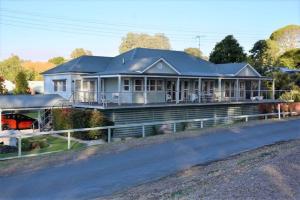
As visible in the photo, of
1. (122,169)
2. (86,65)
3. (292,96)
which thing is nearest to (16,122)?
(86,65)

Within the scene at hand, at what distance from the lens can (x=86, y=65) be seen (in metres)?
38.8

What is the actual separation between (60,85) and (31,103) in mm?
5297

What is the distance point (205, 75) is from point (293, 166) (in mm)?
26819

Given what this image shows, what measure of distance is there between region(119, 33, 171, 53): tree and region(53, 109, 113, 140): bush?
236 feet

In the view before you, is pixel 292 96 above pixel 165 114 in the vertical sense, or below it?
above

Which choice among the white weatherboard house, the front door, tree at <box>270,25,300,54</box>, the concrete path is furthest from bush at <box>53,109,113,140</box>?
tree at <box>270,25,300,54</box>

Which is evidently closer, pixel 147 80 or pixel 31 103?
pixel 31 103

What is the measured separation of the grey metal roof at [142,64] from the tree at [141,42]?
5920cm

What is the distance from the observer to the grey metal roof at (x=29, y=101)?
33219 mm

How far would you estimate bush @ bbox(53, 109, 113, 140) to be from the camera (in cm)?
2657

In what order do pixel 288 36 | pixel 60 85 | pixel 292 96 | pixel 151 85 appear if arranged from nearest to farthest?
pixel 151 85 < pixel 60 85 < pixel 292 96 < pixel 288 36

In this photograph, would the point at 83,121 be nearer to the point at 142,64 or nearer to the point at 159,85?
the point at 142,64

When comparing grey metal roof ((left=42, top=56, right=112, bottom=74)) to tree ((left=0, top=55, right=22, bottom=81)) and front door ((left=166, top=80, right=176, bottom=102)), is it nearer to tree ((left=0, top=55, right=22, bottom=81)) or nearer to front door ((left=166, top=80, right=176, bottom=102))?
front door ((left=166, top=80, right=176, bottom=102))

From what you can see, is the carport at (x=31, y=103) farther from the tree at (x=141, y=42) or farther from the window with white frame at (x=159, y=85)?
the tree at (x=141, y=42)
